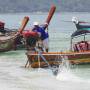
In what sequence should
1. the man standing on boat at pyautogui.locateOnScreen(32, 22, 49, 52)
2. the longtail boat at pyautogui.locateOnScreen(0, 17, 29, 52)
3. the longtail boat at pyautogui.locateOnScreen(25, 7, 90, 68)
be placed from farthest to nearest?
the longtail boat at pyautogui.locateOnScreen(0, 17, 29, 52), the man standing on boat at pyautogui.locateOnScreen(32, 22, 49, 52), the longtail boat at pyautogui.locateOnScreen(25, 7, 90, 68)

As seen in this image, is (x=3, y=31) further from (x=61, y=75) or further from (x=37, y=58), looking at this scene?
(x=61, y=75)

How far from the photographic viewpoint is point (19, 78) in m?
19.7

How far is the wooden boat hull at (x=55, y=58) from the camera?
21725 millimetres

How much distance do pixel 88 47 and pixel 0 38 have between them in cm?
784

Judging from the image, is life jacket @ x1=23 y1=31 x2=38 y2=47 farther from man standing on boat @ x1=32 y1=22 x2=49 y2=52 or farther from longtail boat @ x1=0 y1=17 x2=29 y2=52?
longtail boat @ x1=0 y1=17 x2=29 y2=52

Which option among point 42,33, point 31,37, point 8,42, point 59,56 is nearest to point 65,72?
point 59,56

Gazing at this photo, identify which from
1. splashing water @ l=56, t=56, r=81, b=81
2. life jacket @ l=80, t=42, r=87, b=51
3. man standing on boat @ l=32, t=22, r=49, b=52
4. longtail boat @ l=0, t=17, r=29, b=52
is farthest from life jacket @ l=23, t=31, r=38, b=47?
longtail boat @ l=0, t=17, r=29, b=52

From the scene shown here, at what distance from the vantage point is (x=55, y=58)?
21984 mm

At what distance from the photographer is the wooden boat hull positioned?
71.3ft

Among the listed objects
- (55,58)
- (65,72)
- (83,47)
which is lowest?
(65,72)

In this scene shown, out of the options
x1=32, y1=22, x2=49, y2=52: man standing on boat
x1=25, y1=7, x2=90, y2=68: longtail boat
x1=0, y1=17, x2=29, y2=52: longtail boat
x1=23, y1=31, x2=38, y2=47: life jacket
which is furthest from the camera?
x1=0, y1=17, x2=29, y2=52: longtail boat

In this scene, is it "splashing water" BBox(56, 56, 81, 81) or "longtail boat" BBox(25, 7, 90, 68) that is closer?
"splashing water" BBox(56, 56, 81, 81)

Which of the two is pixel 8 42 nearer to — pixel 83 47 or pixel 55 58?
pixel 83 47

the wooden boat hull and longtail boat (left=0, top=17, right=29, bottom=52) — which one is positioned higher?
the wooden boat hull
